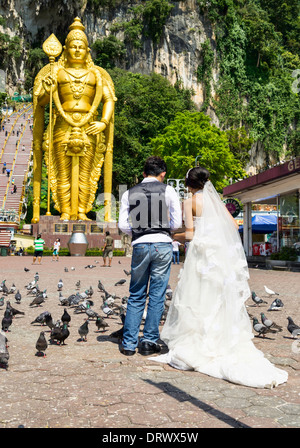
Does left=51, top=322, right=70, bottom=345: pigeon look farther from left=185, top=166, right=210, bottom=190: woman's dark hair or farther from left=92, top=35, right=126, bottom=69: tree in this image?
left=92, top=35, right=126, bottom=69: tree

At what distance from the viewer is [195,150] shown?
35.2 m

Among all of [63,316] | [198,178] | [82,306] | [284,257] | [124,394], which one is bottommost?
[124,394]

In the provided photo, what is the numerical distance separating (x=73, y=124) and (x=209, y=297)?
28.7 m

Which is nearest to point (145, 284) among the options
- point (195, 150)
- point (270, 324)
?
point (270, 324)

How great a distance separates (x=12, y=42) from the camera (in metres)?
62.1

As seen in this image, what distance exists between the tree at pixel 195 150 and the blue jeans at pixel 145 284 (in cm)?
2931

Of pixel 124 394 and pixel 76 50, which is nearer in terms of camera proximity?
pixel 124 394

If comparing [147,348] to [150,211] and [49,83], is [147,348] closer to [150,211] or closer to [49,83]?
[150,211]

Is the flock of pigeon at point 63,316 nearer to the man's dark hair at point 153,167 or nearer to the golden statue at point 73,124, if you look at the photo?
the man's dark hair at point 153,167

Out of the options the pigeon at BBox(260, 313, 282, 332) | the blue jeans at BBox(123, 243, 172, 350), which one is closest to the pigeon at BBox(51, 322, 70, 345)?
the blue jeans at BBox(123, 243, 172, 350)

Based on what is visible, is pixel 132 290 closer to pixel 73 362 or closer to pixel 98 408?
pixel 73 362

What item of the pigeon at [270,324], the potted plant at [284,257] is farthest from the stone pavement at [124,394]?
the potted plant at [284,257]

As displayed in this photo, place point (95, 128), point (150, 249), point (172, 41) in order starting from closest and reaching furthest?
1. point (150, 249)
2. point (95, 128)
3. point (172, 41)

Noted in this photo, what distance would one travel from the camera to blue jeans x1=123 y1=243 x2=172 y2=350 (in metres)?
4.86
